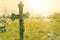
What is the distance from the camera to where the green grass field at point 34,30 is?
1672 millimetres

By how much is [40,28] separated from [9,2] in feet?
1.32

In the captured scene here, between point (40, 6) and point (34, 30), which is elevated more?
point (40, 6)

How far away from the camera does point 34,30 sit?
1719 mm

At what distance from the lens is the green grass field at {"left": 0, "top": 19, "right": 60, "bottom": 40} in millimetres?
1672

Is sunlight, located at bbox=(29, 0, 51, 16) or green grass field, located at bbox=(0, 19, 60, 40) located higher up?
sunlight, located at bbox=(29, 0, 51, 16)

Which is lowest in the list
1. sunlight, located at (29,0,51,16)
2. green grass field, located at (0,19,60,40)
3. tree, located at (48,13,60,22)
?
green grass field, located at (0,19,60,40)

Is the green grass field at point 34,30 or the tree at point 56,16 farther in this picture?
the tree at point 56,16

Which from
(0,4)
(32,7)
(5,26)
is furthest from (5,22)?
(32,7)

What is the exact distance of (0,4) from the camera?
178 cm

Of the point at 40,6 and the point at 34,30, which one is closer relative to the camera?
the point at 34,30

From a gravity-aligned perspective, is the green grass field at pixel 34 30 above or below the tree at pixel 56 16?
below

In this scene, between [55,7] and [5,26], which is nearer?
[5,26]

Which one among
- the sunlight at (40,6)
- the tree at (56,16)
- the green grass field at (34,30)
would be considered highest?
the sunlight at (40,6)

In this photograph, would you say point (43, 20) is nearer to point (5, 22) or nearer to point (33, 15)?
point (33, 15)
